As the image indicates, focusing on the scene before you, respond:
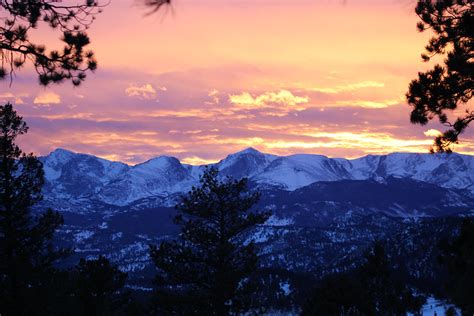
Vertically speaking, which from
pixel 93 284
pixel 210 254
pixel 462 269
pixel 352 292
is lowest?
pixel 352 292

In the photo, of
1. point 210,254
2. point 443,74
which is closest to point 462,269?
point 443,74

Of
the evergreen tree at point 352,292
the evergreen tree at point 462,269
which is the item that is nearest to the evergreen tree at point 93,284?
the evergreen tree at point 352,292

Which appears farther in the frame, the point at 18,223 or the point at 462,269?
the point at 18,223

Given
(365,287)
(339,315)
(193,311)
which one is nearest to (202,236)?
(193,311)

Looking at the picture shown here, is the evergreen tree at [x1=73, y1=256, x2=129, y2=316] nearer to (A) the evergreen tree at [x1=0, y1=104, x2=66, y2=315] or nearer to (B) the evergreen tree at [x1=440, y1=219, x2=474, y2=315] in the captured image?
(A) the evergreen tree at [x1=0, y1=104, x2=66, y2=315]

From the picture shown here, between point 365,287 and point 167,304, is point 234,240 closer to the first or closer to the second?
point 167,304

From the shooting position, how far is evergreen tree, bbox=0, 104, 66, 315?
31.3 meters

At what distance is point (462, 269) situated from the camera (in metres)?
22.5

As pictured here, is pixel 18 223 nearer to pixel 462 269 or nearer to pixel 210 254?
pixel 210 254

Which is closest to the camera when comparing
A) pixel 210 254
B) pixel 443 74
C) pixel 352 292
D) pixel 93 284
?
pixel 443 74

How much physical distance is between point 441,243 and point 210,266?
14649mm

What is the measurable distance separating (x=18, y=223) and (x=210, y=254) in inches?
466

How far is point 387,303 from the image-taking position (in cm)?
6675

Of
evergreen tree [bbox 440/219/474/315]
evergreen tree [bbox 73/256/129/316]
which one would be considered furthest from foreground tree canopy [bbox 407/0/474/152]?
evergreen tree [bbox 73/256/129/316]
